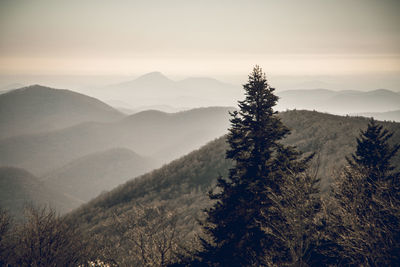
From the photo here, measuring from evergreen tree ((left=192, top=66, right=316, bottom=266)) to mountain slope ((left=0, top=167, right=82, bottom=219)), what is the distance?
76.7m

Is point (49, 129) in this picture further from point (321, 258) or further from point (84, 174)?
point (321, 258)

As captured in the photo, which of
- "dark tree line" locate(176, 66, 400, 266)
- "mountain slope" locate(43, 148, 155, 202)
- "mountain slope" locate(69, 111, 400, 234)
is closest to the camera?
"dark tree line" locate(176, 66, 400, 266)

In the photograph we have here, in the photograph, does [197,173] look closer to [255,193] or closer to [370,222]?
[255,193]

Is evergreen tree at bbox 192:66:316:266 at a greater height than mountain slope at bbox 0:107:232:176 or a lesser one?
greater

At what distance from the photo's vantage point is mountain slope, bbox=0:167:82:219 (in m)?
A: 70.3

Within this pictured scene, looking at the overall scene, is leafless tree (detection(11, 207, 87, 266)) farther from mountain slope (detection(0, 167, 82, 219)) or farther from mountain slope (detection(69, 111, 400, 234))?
mountain slope (detection(0, 167, 82, 219))

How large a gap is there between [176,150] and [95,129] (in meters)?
66.6

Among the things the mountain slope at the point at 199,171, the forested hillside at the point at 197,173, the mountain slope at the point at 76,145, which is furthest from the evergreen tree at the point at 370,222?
the mountain slope at the point at 76,145

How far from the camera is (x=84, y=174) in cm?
11575

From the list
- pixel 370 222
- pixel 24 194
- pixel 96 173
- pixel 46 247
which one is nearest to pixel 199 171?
pixel 46 247

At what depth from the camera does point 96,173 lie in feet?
384

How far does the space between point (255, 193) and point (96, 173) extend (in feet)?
400

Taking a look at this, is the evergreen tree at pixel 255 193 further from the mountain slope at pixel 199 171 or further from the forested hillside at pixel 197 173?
the mountain slope at pixel 199 171

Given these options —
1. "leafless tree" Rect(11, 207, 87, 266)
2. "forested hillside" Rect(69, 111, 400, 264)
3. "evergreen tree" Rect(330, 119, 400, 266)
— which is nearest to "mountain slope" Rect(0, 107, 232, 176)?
"forested hillside" Rect(69, 111, 400, 264)
